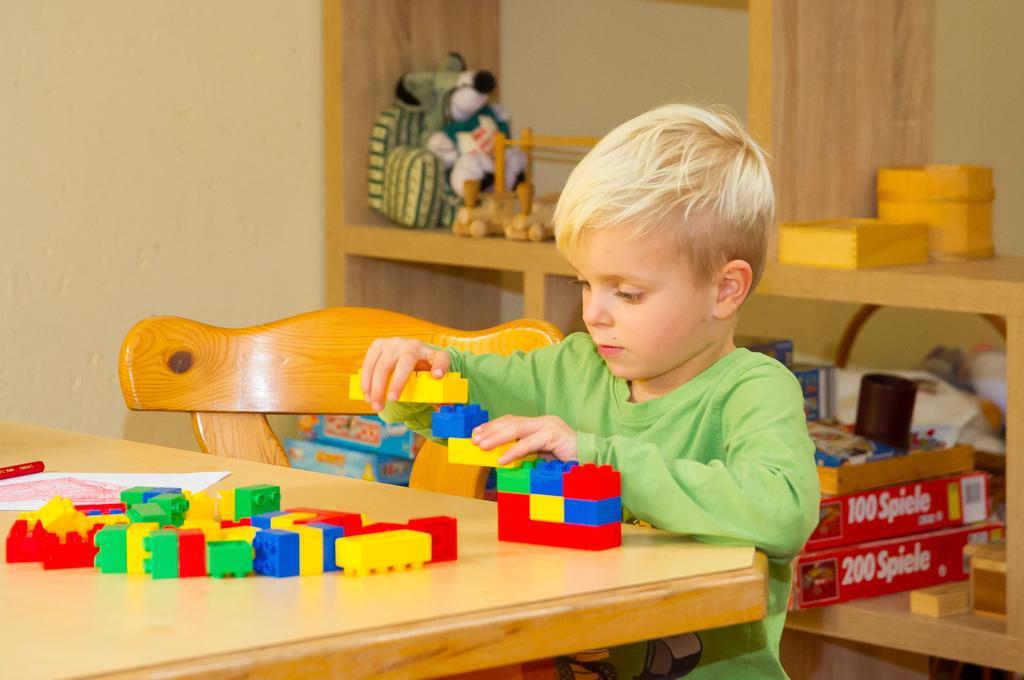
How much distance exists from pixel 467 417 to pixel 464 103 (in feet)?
4.69

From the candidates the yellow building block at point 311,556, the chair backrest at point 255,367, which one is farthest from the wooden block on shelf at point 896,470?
the yellow building block at point 311,556

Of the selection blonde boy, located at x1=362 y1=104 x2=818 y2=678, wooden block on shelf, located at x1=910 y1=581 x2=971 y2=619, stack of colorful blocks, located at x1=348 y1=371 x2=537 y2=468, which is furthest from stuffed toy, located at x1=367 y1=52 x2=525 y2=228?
stack of colorful blocks, located at x1=348 y1=371 x2=537 y2=468

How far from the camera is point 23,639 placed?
65 centimetres

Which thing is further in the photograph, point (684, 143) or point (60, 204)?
point (60, 204)

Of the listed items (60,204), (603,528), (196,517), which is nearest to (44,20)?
(60,204)

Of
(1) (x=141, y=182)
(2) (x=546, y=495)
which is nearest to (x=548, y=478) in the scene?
(2) (x=546, y=495)

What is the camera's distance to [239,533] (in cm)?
81

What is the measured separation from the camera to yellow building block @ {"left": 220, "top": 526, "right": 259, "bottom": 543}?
798 millimetres

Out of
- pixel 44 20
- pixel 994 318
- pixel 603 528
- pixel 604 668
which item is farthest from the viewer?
pixel 994 318

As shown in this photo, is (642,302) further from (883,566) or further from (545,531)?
(883,566)

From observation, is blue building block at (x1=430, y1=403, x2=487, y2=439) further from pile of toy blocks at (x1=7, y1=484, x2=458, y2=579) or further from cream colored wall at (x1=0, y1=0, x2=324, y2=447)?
cream colored wall at (x1=0, y1=0, x2=324, y2=447)

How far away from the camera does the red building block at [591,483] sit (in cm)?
83

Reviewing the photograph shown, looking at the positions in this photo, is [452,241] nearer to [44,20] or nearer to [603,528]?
[44,20]

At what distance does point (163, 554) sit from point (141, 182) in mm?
1469
